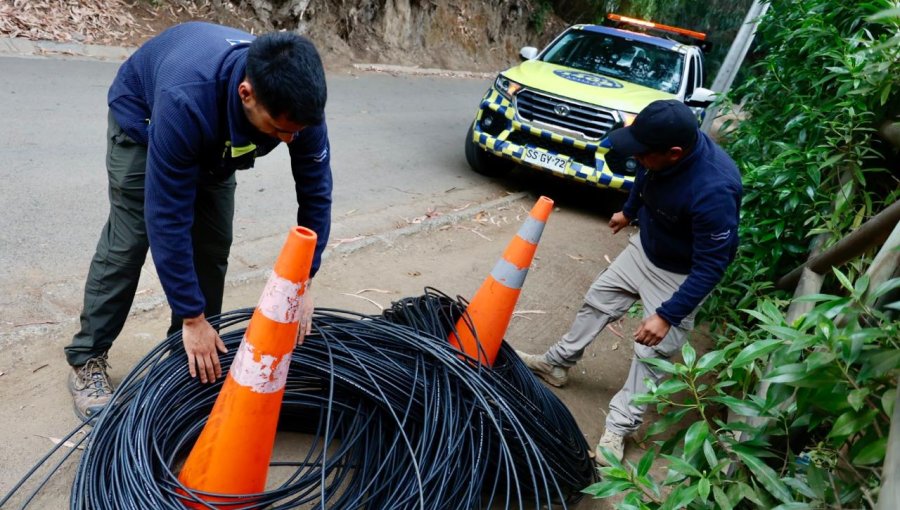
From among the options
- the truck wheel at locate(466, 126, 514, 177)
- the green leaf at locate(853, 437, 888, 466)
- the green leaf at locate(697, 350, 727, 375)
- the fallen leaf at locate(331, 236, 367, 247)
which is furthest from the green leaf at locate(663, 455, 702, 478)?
the truck wheel at locate(466, 126, 514, 177)

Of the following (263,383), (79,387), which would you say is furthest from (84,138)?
(263,383)

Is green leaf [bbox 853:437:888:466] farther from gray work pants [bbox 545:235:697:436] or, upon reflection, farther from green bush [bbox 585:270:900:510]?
gray work pants [bbox 545:235:697:436]

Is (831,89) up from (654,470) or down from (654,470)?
up

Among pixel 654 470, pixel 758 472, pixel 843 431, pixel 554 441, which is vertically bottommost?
pixel 654 470

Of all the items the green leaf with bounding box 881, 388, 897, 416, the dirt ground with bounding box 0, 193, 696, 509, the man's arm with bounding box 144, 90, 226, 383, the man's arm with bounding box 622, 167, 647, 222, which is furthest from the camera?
the man's arm with bounding box 622, 167, 647, 222

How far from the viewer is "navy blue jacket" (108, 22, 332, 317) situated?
2.06 metres

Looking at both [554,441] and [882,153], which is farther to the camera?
[882,153]

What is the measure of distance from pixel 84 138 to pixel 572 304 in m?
4.55

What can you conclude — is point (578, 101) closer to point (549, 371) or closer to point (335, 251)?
point (335, 251)

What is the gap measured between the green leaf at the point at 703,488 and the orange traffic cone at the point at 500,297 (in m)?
1.85

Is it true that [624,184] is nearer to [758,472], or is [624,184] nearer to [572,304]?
[572,304]

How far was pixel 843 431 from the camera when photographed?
1.25m

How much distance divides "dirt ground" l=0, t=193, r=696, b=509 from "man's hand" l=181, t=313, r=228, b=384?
666mm

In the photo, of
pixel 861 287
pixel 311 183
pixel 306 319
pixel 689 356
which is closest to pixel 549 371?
pixel 306 319
